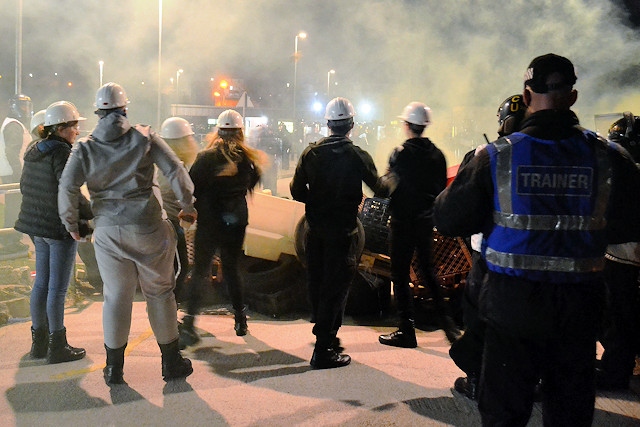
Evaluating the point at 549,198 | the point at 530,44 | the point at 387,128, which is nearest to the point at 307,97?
the point at 387,128

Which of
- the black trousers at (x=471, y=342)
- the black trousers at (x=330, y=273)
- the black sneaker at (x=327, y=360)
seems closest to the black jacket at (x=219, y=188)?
the black trousers at (x=330, y=273)

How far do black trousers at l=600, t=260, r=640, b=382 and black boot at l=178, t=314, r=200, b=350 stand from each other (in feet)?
9.04

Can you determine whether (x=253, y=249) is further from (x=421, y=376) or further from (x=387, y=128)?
(x=387, y=128)

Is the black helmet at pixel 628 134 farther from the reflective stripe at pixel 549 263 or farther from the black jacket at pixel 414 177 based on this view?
the reflective stripe at pixel 549 263

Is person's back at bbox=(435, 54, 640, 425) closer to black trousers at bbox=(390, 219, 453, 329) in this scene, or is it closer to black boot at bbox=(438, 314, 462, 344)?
black trousers at bbox=(390, 219, 453, 329)

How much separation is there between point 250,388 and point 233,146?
1831 millimetres

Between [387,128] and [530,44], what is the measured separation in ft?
34.8

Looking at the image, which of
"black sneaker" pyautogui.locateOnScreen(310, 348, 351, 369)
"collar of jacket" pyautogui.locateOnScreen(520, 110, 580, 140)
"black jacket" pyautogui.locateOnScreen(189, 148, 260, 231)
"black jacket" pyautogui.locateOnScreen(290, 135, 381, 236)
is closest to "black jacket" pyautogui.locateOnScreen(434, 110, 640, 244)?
"collar of jacket" pyautogui.locateOnScreen(520, 110, 580, 140)

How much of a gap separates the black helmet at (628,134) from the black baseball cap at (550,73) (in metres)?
1.80

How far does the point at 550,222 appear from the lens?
6.45 ft

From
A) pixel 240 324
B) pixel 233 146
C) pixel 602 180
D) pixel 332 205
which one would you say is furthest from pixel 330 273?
pixel 602 180

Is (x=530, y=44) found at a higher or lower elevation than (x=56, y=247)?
higher

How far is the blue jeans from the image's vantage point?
147 inches

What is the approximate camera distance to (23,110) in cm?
868
